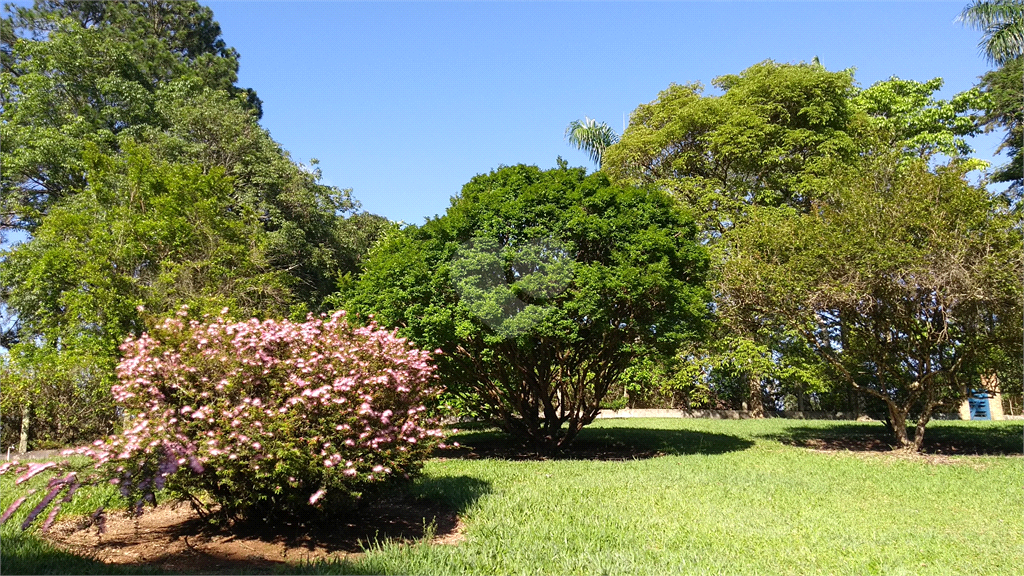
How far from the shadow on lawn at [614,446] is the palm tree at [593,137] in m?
14.9

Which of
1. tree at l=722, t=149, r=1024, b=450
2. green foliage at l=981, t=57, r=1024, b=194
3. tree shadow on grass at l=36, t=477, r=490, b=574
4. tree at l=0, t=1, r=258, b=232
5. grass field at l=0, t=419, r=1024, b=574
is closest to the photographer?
grass field at l=0, t=419, r=1024, b=574

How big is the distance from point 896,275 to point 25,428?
16.3m

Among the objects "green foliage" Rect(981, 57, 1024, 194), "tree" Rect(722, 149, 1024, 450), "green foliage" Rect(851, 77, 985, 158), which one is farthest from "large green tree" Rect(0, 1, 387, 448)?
"green foliage" Rect(981, 57, 1024, 194)

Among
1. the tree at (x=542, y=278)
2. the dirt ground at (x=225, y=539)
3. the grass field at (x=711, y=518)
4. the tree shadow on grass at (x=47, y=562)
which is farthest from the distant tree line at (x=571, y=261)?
the tree shadow on grass at (x=47, y=562)

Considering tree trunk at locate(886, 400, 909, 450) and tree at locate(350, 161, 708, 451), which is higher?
tree at locate(350, 161, 708, 451)

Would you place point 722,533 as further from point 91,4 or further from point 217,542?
point 91,4

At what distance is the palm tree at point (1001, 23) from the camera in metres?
18.0

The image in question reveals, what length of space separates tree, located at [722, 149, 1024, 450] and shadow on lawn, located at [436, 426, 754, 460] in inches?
127

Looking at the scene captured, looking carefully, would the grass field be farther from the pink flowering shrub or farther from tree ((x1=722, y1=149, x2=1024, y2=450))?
tree ((x1=722, y1=149, x2=1024, y2=450))

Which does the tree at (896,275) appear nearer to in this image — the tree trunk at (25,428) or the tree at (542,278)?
the tree at (542,278)

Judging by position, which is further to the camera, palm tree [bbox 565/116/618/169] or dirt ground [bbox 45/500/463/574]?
palm tree [bbox 565/116/618/169]

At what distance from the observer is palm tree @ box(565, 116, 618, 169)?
2777 centimetres

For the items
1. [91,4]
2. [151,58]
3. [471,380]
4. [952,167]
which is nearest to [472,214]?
[471,380]

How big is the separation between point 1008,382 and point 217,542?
1689cm
